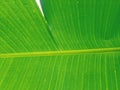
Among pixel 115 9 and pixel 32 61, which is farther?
pixel 32 61

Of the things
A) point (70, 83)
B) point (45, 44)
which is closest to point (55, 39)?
point (45, 44)

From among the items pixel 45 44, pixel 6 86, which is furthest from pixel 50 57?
pixel 6 86

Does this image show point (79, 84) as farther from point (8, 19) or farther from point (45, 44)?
point (8, 19)

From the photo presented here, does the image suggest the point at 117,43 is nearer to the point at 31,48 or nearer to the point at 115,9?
the point at 115,9

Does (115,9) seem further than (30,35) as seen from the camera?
No

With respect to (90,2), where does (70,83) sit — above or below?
below

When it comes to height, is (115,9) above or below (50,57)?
above
